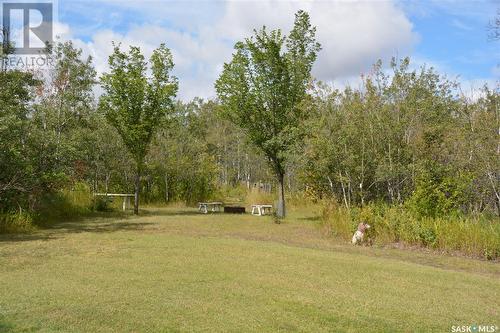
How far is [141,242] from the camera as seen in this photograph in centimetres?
1038

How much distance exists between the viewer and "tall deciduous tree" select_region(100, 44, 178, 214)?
1780 cm

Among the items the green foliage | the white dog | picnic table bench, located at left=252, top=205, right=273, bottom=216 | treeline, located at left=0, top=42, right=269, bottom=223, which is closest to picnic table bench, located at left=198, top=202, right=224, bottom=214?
picnic table bench, located at left=252, top=205, right=273, bottom=216

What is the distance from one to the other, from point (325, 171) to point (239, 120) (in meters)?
4.45

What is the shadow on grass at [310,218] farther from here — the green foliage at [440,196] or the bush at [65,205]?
the bush at [65,205]

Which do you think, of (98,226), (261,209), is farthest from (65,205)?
(261,209)

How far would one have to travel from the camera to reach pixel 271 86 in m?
17.0

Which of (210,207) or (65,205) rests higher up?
(65,205)

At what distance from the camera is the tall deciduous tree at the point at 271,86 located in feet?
55.5

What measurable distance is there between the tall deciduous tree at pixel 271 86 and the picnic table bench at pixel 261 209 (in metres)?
1.06

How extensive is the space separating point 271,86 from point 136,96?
5.35 meters

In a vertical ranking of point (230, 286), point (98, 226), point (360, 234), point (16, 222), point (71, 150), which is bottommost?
point (230, 286)

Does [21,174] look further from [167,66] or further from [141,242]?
[167,66]

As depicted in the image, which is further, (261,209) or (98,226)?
(261,209)

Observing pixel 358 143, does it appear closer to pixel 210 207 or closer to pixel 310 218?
pixel 310 218
